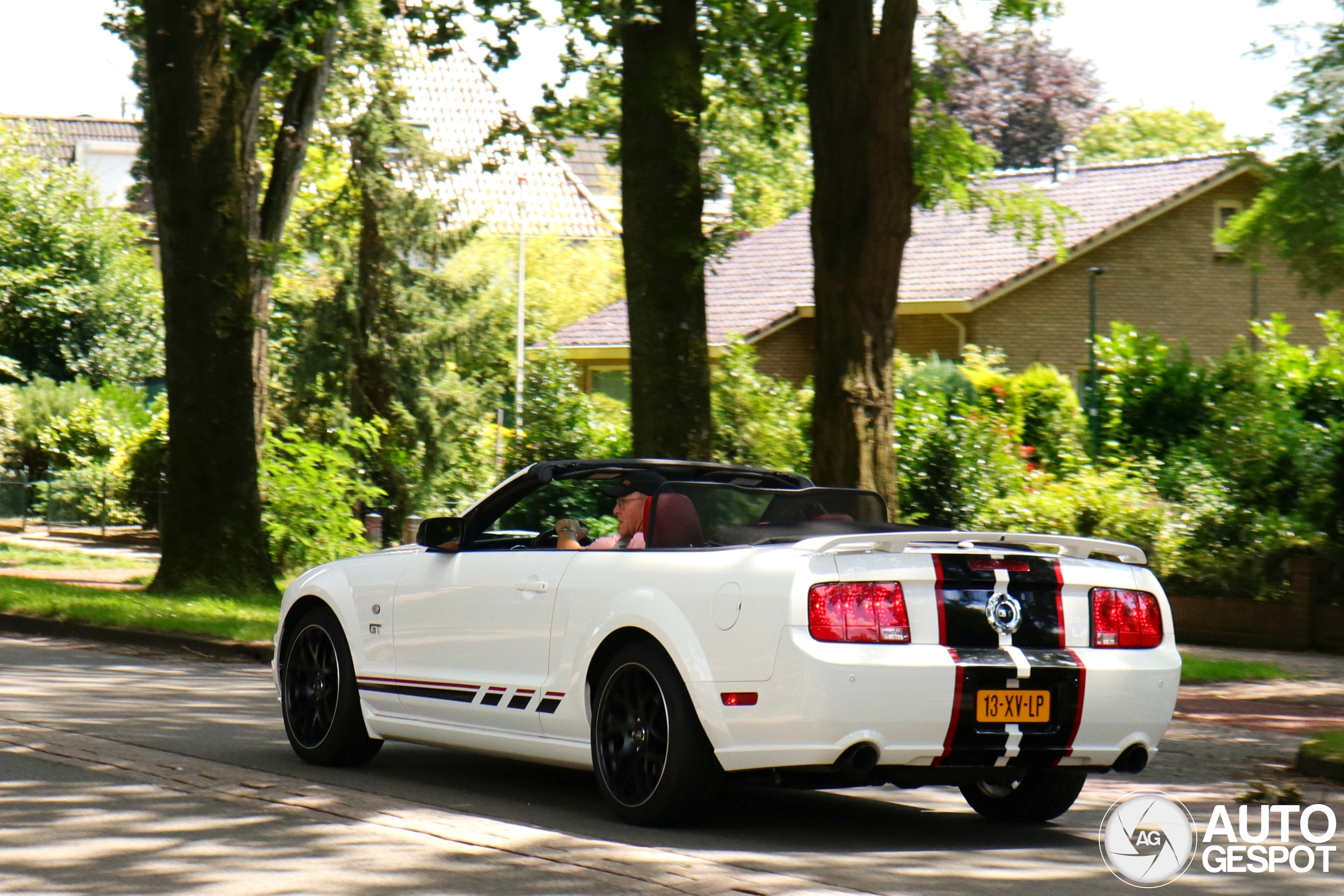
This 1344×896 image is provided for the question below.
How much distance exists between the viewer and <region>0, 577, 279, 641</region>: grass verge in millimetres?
15703

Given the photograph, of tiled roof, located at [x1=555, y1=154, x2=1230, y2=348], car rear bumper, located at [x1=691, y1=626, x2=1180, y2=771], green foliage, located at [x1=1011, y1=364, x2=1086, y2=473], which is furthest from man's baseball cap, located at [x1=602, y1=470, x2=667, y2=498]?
tiled roof, located at [x1=555, y1=154, x2=1230, y2=348]

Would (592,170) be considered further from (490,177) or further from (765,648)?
(765,648)

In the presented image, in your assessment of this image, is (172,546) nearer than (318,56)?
Yes

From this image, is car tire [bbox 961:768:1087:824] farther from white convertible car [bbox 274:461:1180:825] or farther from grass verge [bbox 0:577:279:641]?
grass verge [bbox 0:577:279:641]

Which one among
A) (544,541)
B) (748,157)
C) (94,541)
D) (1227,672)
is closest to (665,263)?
(1227,672)

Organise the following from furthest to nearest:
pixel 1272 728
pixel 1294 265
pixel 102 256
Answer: pixel 102 256 → pixel 1294 265 → pixel 1272 728

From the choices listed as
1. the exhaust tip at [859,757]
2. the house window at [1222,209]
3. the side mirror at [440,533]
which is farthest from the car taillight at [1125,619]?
the house window at [1222,209]

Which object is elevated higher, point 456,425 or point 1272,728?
point 456,425

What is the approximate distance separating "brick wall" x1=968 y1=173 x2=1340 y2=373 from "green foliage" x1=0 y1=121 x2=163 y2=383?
952 inches

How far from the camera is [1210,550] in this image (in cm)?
2003

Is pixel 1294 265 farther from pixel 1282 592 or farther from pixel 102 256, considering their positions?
pixel 102 256

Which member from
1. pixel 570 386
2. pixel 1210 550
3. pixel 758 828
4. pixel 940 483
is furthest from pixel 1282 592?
pixel 758 828

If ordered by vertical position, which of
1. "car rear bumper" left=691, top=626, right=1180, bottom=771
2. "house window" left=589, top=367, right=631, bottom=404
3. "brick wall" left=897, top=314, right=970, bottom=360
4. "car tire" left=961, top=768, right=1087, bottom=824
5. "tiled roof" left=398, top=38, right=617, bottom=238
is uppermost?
"tiled roof" left=398, top=38, right=617, bottom=238

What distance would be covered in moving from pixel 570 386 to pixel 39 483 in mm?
15798
